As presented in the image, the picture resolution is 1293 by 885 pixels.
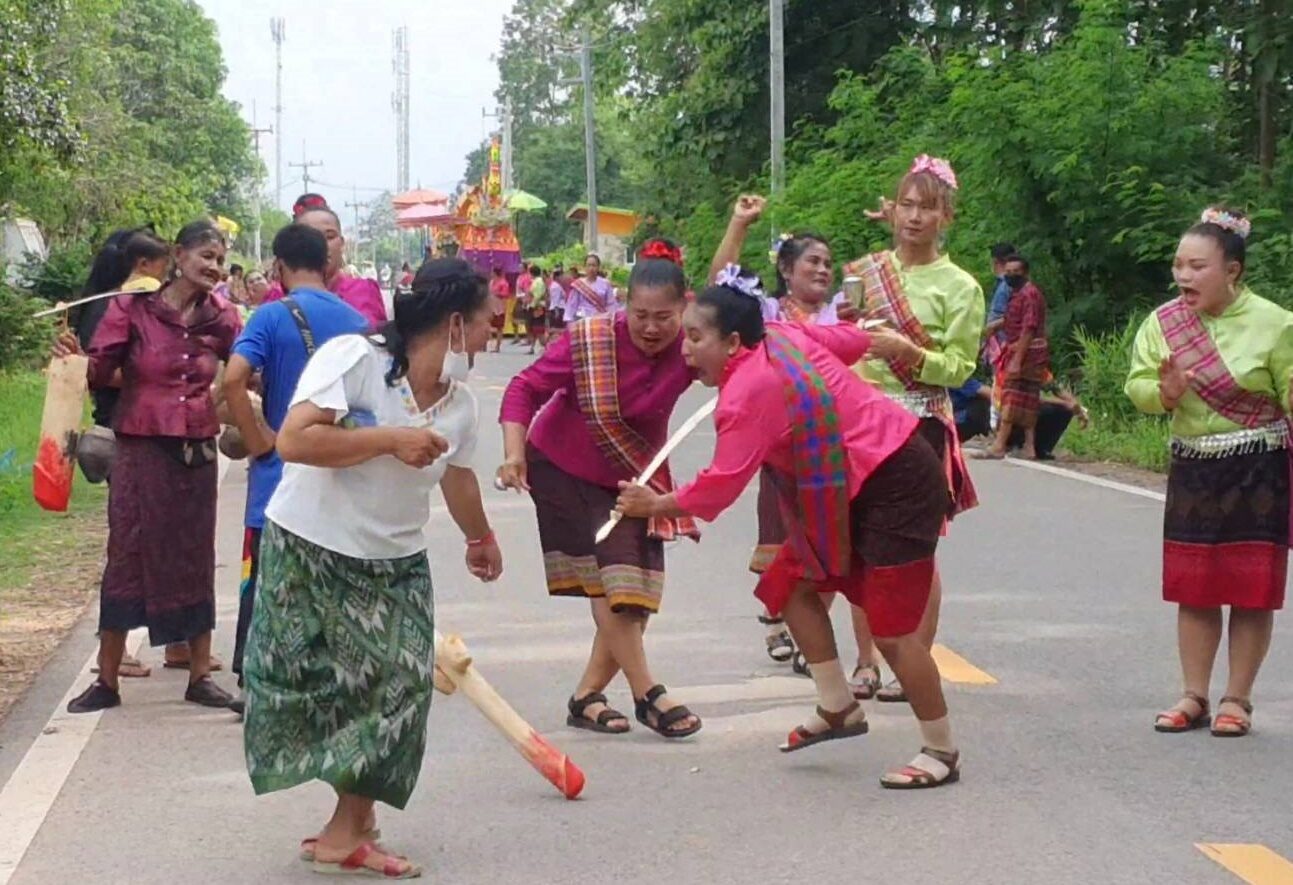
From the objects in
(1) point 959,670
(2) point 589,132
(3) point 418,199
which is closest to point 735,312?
(1) point 959,670

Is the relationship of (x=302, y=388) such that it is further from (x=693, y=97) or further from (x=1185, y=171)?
(x=693, y=97)

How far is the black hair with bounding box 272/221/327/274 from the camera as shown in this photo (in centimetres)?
692

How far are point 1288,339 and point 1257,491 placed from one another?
0.50 m

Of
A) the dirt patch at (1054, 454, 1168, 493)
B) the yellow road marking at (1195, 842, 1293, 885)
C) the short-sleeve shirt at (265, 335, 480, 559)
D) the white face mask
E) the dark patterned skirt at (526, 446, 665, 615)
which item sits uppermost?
the white face mask

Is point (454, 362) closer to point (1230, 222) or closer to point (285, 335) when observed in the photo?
point (285, 335)

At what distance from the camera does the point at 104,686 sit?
740 centimetres

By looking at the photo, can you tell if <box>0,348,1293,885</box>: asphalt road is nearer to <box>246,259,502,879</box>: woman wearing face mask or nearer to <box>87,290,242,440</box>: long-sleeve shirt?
<box>246,259,502,879</box>: woman wearing face mask

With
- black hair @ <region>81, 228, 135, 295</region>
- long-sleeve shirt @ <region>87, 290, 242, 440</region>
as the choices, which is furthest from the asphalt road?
black hair @ <region>81, 228, 135, 295</region>

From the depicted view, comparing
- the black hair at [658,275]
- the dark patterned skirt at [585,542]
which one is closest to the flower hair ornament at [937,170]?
the black hair at [658,275]

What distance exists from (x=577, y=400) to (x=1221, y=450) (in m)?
2.10

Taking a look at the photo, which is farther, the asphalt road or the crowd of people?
the asphalt road

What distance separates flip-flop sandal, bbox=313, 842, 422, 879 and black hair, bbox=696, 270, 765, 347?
5.78 feet

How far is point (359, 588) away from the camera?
519 cm

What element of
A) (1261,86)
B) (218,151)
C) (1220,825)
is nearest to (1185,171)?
(1261,86)
